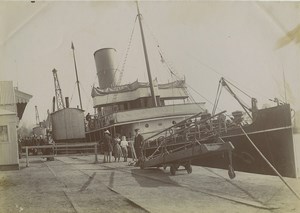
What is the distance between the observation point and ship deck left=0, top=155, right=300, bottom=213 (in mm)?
3000

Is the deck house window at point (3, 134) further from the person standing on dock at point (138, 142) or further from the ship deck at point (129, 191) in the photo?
the person standing on dock at point (138, 142)

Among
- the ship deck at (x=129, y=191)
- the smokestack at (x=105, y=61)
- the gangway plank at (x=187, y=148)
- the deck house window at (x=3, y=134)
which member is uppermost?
the smokestack at (x=105, y=61)

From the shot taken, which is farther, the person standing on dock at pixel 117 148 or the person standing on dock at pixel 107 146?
the person standing on dock at pixel 117 148

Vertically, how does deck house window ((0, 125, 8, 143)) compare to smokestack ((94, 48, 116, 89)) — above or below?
below

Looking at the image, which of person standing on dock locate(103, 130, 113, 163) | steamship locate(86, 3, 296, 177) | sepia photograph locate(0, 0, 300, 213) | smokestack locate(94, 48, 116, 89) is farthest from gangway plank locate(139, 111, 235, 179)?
smokestack locate(94, 48, 116, 89)

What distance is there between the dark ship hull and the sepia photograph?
11mm

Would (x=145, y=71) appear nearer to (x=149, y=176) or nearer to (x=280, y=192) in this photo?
(x=149, y=176)

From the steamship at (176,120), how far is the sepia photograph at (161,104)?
0.02 metres

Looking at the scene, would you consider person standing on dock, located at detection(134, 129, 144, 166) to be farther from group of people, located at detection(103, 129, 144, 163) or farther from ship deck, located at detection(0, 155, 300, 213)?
ship deck, located at detection(0, 155, 300, 213)

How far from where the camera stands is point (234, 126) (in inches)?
160

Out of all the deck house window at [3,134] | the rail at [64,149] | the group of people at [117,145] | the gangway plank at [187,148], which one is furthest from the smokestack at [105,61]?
the deck house window at [3,134]

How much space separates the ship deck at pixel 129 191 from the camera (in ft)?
9.84

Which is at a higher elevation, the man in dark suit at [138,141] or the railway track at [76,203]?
the man in dark suit at [138,141]

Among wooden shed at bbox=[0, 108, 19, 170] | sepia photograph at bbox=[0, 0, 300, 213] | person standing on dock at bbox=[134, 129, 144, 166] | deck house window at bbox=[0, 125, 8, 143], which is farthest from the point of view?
person standing on dock at bbox=[134, 129, 144, 166]
